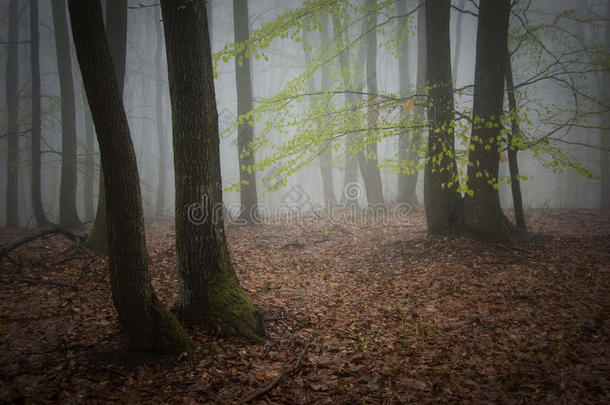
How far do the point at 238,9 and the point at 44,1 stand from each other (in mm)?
17408

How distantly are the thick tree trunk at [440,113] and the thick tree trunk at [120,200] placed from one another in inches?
265

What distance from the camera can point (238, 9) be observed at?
42.7ft

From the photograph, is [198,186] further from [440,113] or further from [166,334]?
[440,113]

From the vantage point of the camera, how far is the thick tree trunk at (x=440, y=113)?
7.97 m

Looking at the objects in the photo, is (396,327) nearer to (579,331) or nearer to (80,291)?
(579,331)

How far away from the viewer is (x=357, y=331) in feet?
16.3

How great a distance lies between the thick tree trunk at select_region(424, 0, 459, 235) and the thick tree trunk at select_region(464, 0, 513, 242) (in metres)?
0.52

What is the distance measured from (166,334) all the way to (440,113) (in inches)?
295

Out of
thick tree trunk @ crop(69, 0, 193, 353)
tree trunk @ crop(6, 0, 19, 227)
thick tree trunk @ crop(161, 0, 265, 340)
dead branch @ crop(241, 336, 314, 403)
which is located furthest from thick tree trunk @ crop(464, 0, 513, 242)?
tree trunk @ crop(6, 0, 19, 227)

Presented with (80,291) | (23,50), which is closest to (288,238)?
(80,291)

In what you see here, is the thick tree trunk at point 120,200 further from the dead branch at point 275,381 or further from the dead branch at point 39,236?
the dead branch at point 39,236

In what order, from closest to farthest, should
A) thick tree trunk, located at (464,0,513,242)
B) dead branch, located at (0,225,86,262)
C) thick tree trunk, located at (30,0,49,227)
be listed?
dead branch, located at (0,225,86,262) → thick tree trunk, located at (464,0,513,242) → thick tree trunk, located at (30,0,49,227)

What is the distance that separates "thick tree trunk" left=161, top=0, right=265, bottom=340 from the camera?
4250 mm

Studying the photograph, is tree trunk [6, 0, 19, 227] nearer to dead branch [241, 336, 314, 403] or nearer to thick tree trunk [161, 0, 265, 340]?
thick tree trunk [161, 0, 265, 340]
